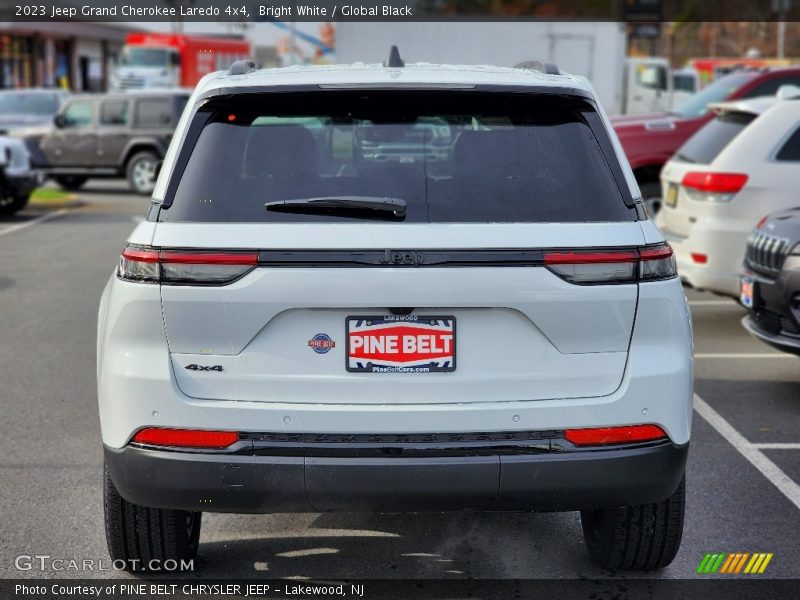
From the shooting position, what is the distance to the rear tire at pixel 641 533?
4.07 m

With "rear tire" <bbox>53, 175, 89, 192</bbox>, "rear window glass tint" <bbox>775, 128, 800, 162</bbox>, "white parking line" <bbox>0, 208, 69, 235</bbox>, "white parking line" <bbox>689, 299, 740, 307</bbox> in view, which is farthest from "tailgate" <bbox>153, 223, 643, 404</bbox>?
"rear tire" <bbox>53, 175, 89, 192</bbox>

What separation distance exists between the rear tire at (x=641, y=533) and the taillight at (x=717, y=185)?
5.20 m

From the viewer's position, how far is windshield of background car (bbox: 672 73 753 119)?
1376 cm

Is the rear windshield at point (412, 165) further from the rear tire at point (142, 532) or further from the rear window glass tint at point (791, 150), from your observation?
the rear window glass tint at point (791, 150)

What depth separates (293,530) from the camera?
473 centimetres

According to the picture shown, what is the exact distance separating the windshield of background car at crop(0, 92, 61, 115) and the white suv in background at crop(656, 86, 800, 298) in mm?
21516

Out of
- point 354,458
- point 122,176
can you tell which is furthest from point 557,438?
point 122,176

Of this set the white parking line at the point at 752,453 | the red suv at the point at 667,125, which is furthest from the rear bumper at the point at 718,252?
the red suv at the point at 667,125

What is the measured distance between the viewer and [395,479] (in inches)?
137

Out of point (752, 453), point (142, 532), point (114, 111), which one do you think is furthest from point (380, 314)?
point (114, 111)

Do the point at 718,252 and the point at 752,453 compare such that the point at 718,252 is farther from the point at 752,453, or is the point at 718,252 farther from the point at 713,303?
the point at 752,453

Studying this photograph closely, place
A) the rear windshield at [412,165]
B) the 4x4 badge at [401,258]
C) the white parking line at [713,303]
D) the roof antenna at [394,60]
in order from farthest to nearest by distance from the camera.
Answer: the white parking line at [713,303] < the roof antenna at [394,60] < the rear windshield at [412,165] < the 4x4 badge at [401,258]

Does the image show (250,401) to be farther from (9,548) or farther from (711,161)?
(711,161)

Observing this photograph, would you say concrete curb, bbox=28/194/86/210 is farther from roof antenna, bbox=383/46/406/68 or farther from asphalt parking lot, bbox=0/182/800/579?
roof antenna, bbox=383/46/406/68
